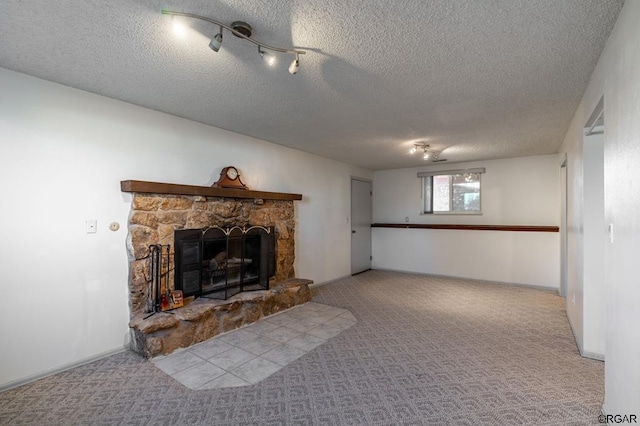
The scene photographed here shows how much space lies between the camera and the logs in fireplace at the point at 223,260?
307cm

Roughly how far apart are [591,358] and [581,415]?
99cm

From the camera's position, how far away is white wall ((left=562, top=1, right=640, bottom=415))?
1290 millimetres

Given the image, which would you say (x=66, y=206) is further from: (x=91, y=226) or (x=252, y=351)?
(x=252, y=351)

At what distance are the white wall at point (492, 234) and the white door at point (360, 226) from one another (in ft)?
1.19

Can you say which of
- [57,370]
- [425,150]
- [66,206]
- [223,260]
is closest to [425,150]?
[425,150]

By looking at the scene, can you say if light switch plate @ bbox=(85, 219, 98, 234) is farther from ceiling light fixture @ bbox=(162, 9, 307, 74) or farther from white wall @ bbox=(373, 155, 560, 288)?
white wall @ bbox=(373, 155, 560, 288)

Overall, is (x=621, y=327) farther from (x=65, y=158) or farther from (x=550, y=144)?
(x=65, y=158)

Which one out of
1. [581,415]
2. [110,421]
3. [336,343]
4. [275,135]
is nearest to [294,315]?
[336,343]

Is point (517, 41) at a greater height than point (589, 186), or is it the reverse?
point (517, 41)

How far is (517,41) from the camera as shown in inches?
68.3

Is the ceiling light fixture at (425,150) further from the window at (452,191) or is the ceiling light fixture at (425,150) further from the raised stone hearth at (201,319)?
the raised stone hearth at (201,319)

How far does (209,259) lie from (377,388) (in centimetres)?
224

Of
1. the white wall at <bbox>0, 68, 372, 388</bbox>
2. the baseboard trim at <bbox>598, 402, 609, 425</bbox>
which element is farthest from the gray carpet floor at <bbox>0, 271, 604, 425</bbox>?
the white wall at <bbox>0, 68, 372, 388</bbox>

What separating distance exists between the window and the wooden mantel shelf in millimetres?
3446
